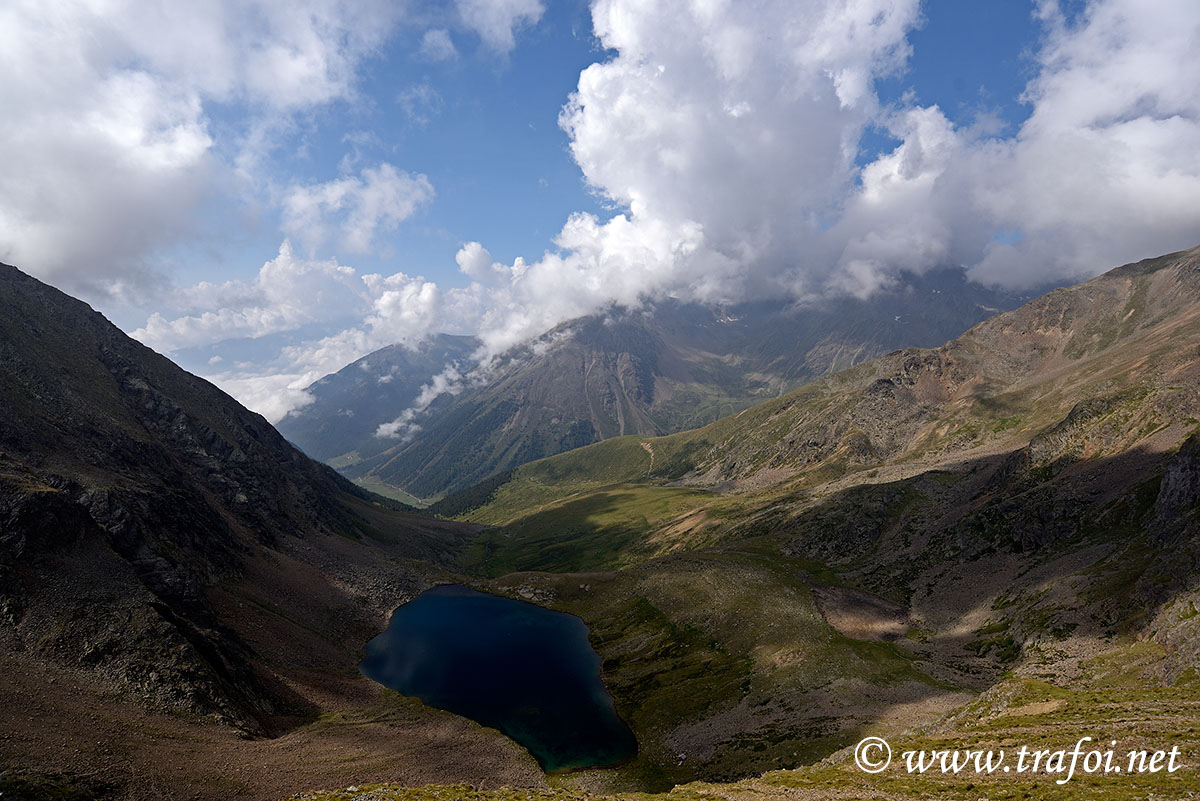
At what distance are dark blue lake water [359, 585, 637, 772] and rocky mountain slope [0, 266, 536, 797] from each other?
22.3ft

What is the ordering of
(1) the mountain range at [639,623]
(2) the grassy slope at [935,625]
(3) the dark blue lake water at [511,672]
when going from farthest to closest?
(3) the dark blue lake water at [511,672] < (1) the mountain range at [639,623] < (2) the grassy slope at [935,625]

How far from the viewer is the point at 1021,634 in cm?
8412

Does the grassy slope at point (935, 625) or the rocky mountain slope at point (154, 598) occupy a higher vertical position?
the rocky mountain slope at point (154, 598)

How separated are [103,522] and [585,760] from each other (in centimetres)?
9255

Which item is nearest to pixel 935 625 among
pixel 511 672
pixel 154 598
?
pixel 511 672

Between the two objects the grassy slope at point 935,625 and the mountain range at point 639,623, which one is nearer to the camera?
the grassy slope at point 935,625

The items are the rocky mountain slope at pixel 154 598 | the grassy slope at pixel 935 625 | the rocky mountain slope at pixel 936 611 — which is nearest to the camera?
the grassy slope at pixel 935 625

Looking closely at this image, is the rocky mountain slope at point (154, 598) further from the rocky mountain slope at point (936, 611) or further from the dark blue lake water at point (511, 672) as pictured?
the rocky mountain slope at point (936, 611)

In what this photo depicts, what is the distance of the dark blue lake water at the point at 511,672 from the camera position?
87.6 meters

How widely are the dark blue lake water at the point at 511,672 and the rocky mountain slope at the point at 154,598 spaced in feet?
22.3

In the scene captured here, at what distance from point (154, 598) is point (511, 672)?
2576 inches

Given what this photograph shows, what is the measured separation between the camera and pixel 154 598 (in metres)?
78.9

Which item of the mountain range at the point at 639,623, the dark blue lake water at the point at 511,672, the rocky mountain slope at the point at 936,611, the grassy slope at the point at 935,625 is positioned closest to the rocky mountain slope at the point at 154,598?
the mountain range at the point at 639,623

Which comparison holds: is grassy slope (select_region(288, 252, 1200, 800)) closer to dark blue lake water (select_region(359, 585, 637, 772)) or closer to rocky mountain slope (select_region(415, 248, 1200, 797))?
rocky mountain slope (select_region(415, 248, 1200, 797))
